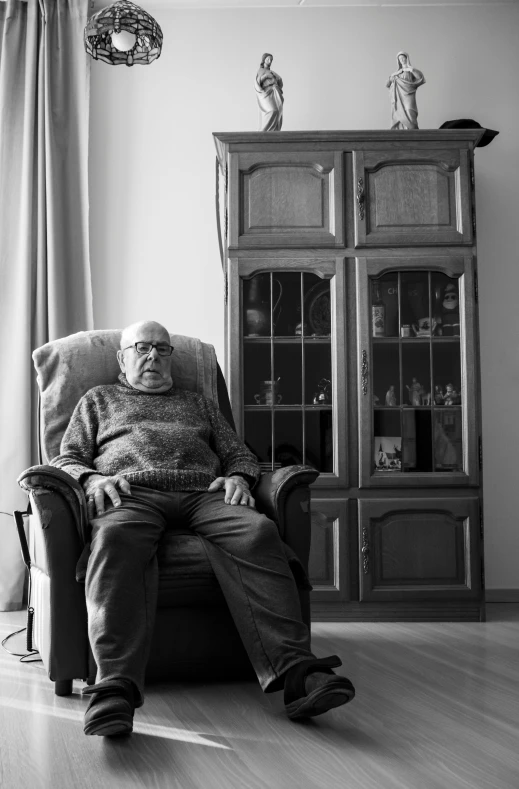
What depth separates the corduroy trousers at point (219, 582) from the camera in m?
1.90

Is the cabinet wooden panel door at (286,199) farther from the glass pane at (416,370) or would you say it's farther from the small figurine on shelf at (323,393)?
the small figurine on shelf at (323,393)

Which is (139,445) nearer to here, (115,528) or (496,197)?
(115,528)

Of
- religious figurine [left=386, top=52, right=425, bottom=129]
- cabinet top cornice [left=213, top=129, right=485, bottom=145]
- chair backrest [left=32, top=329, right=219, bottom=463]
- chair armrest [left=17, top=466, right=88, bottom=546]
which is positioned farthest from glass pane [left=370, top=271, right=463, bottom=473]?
chair armrest [left=17, top=466, right=88, bottom=546]

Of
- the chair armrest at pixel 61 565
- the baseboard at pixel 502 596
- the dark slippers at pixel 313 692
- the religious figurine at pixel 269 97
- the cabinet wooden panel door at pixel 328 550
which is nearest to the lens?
the dark slippers at pixel 313 692

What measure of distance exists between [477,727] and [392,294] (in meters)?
1.93

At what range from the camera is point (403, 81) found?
11.5 feet

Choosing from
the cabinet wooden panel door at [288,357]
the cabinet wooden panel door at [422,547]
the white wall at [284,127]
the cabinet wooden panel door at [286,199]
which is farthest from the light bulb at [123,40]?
the cabinet wooden panel door at [422,547]

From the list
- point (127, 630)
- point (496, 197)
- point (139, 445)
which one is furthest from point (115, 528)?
point (496, 197)

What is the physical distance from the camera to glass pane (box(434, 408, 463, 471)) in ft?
11.0

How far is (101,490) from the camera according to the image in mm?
2293

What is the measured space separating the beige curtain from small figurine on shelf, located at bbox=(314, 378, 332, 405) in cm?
111

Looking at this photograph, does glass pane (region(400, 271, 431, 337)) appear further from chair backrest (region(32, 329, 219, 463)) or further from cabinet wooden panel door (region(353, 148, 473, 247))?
chair backrest (region(32, 329, 219, 463))

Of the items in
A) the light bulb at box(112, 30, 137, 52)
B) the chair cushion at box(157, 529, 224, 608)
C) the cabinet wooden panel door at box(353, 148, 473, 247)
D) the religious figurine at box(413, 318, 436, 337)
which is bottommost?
the chair cushion at box(157, 529, 224, 608)

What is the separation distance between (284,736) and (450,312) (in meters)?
2.07
